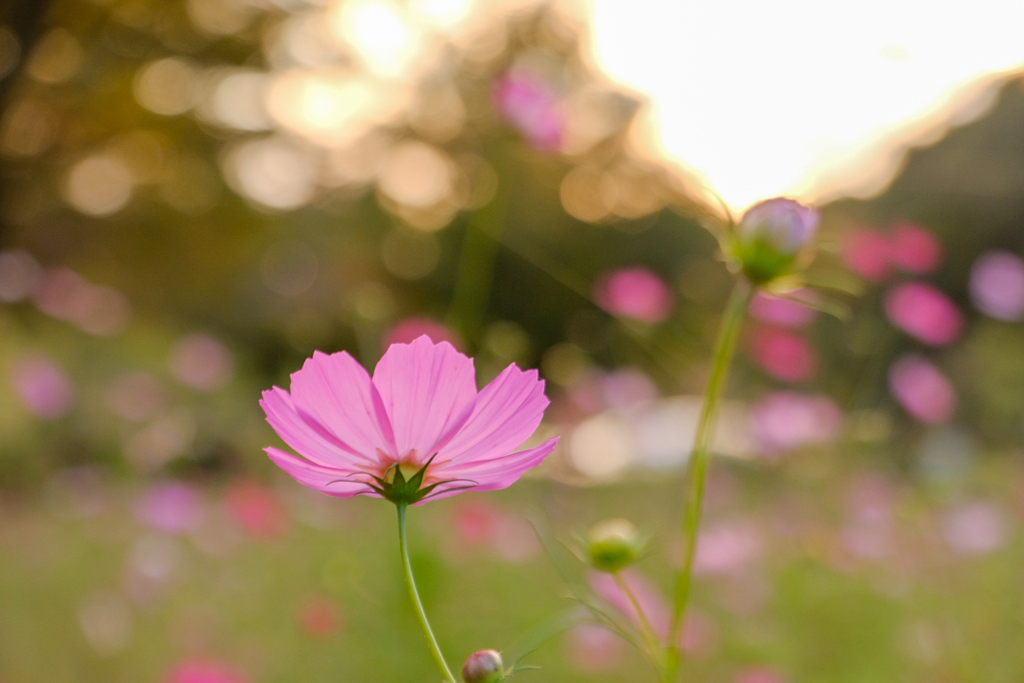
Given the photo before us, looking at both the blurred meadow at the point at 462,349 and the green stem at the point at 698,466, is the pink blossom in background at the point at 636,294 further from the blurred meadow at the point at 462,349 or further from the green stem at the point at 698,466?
the green stem at the point at 698,466

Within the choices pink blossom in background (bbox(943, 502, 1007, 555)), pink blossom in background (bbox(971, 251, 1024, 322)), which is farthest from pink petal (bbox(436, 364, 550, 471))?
pink blossom in background (bbox(971, 251, 1024, 322))

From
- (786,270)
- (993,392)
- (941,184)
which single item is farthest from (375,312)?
(941,184)

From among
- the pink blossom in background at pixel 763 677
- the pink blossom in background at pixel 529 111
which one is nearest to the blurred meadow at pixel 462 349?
the pink blossom in background at pixel 529 111

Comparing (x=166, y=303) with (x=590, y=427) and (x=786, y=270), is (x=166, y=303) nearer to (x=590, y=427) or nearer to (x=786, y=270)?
(x=590, y=427)

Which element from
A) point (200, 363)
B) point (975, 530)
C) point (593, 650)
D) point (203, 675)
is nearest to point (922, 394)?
point (975, 530)

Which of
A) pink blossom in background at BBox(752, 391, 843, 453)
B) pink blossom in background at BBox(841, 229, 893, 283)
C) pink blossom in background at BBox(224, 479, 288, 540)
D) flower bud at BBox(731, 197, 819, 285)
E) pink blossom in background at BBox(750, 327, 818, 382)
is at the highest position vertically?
flower bud at BBox(731, 197, 819, 285)

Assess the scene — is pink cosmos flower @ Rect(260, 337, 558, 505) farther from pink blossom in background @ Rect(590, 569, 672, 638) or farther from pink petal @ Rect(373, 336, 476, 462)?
pink blossom in background @ Rect(590, 569, 672, 638)
